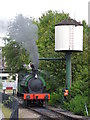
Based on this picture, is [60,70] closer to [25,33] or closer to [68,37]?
[68,37]

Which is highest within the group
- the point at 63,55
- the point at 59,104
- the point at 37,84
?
the point at 63,55

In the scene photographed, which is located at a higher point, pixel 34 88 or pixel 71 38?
pixel 71 38

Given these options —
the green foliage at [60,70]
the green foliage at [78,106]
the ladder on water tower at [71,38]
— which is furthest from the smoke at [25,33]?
the green foliage at [78,106]

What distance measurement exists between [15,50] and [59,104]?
17.4 meters

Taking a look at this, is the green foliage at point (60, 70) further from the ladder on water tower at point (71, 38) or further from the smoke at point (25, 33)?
the smoke at point (25, 33)

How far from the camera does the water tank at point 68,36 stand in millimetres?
24547

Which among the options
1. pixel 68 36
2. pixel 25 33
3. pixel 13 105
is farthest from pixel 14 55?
pixel 13 105

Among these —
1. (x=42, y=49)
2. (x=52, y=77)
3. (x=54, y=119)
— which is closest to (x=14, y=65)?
(x=42, y=49)

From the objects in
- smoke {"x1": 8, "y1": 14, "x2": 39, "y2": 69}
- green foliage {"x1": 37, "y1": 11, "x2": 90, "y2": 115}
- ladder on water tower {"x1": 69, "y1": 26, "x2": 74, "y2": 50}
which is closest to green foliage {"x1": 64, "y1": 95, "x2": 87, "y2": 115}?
green foliage {"x1": 37, "y1": 11, "x2": 90, "y2": 115}

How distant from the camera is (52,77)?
1107 inches

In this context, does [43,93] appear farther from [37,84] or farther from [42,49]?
[42,49]

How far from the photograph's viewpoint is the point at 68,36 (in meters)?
24.5

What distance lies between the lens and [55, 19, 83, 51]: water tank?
80.5 ft

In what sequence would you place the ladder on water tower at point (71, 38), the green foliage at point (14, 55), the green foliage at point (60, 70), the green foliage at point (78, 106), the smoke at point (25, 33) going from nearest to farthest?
the green foliage at point (78, 106)
the green foliage at point (60, 70)
the ladder on water tower at point (71, 38)
the smoke at point (25, 33)
the green foliage at point (14, 55)
